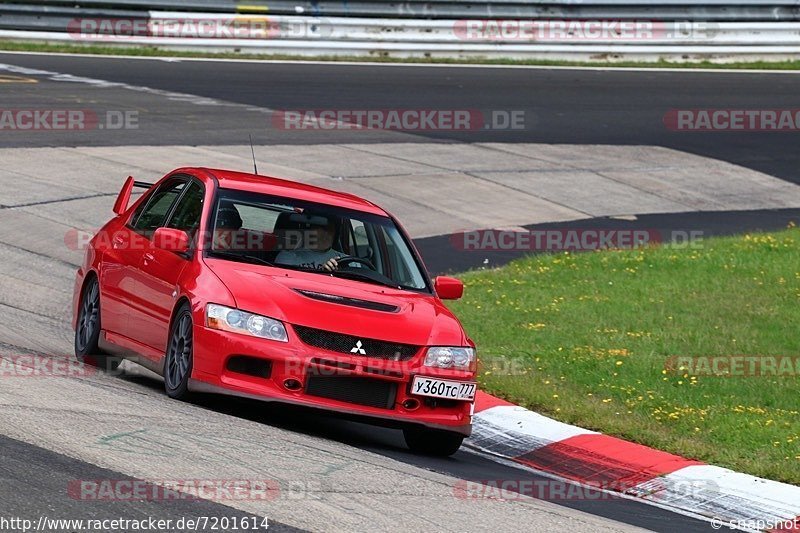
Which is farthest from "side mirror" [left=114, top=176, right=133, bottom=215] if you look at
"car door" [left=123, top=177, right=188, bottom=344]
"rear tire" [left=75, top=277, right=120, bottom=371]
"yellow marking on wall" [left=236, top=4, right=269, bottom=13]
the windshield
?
"yellow marking on wall" [left=236, top=4, right=269, bottom=13]

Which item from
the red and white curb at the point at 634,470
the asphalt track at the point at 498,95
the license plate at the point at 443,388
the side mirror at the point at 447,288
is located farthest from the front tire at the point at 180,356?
the asphalt track at the point at 498,95

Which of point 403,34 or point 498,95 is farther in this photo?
point 403,34

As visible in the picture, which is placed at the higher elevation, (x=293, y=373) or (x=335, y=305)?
(x=335, y=305)

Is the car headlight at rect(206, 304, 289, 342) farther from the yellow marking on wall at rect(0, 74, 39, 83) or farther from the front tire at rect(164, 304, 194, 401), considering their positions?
the yellow marking on wall at rect(0, 74, 39, 83)

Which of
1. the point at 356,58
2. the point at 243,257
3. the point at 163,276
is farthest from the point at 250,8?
the point at 243,257

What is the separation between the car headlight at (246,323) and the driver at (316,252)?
2.80 feet

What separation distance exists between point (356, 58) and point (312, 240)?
2010cm

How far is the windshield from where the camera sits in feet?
29.5

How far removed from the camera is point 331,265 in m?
9.05

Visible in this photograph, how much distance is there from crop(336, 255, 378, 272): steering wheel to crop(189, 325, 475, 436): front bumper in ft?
3.76

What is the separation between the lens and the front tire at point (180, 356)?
8.31m

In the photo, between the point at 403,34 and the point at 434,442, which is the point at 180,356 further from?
the point at 403,34

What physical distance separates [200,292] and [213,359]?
47cm

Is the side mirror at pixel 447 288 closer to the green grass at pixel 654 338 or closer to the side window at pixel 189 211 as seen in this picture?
the green grass at pixel 654 338
